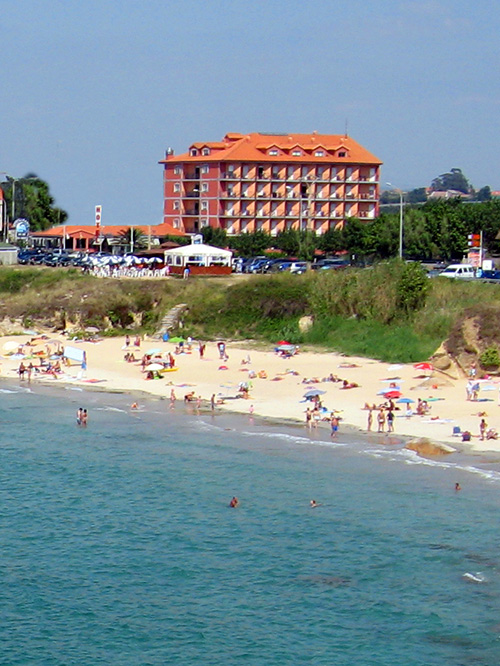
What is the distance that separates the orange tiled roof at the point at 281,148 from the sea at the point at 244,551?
88850 millimetres

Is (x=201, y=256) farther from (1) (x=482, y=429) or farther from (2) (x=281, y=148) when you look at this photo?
(2) (x=281, y=148)

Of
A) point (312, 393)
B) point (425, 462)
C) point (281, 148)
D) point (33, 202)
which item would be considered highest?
point (281, 148)

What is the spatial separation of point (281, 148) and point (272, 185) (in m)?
4.65

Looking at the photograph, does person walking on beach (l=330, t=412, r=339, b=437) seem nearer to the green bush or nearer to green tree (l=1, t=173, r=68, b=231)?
the green bush

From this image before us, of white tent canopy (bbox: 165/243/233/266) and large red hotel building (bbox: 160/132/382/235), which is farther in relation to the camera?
large red hotel building (bbox: 160/132/382/235)

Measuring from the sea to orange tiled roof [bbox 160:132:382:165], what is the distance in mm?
88850

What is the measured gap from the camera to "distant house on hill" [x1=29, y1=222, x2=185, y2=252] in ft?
339

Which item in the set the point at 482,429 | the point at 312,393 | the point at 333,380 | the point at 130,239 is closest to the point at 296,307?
the point at 333,380

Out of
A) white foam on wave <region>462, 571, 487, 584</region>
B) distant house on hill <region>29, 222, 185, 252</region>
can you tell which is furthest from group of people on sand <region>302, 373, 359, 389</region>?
distant house on hill <region>29, 222, 185, 252</region>

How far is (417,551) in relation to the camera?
27.5 metres

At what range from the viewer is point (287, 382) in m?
49.1

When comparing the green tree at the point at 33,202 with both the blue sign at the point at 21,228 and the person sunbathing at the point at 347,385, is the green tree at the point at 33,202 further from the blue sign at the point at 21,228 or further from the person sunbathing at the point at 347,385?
the person sunbathing at the point at 347,385

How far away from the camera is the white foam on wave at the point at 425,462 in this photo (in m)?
33.4

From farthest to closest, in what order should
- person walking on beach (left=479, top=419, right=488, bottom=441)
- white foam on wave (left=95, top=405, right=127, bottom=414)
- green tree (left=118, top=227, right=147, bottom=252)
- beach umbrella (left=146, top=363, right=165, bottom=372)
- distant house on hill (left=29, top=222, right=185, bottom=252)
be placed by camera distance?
1. distant house on hill (left=29, top=222, right=185, bottom=252)
2. green tree (left=118, top=227, right=147, bottom=252)
3. beach umbrella (left=146, top=363, right=165, bottom=372)
4. white foam on wave (left=95, top=405, right=127, bottom=414)
5. person walking on beach (left=479, top=419, right=488, bottom=441)
